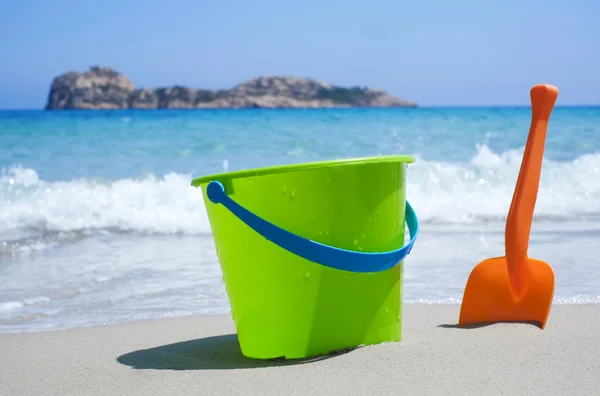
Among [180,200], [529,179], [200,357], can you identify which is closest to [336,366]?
[200,357]

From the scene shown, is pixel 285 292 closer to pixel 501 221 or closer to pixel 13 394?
pixel 13 394

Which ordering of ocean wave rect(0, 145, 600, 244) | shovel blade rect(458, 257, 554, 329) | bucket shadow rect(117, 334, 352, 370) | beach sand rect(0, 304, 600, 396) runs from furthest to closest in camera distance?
ocean wave rect(0, 145, 600, 244) → shovel blade rect(458, 257, 554, 329) → bucket shadow rect(117, 334, 352, 370) → beach sand rect(0, 304, 600, 396)

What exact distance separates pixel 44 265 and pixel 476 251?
2.47 metres

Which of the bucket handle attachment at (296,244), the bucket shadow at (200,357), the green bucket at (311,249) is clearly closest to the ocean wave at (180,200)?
the bucket shadow at (200,357)

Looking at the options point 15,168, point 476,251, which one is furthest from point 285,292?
point 15,168

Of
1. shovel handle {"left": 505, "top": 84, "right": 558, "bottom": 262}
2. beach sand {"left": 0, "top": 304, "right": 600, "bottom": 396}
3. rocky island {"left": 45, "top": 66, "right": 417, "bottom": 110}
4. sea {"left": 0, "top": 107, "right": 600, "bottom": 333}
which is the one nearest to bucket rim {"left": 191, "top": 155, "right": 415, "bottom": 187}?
beach sand {"left": 0, "top": 304, "right": 600, "bottom": 396}

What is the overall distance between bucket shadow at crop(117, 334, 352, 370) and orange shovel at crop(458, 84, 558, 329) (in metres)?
0.65

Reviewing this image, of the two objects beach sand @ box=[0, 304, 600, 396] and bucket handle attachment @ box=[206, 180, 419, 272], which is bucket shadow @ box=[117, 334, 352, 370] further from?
bucket handle attachment @ box=[206, 180, 419, 272]

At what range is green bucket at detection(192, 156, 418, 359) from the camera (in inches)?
73.0

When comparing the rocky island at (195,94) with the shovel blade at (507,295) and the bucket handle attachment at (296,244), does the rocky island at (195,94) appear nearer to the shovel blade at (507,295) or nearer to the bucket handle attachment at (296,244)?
the shovel blade at (507,295)

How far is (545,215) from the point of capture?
5.97m

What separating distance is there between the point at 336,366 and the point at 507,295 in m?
0.79

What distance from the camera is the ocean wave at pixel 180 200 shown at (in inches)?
221

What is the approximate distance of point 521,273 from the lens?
7.86 feet
